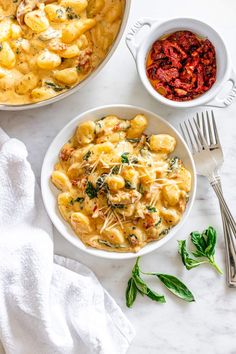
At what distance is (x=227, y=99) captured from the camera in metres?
2.08

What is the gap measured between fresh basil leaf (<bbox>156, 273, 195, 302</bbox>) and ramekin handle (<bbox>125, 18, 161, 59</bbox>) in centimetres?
80

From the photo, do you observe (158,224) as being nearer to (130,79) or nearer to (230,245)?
(230,245)

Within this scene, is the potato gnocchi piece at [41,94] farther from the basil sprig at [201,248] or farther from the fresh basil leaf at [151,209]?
the basil sprig at [201,248]

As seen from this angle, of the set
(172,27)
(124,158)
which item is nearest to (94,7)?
(172,27)

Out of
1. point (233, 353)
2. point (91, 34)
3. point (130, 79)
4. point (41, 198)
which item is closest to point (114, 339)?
point (233, 353)

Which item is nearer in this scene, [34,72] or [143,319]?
[34,72]

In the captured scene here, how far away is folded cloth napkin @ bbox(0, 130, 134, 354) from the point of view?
2160 mm

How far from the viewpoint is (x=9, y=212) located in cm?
221

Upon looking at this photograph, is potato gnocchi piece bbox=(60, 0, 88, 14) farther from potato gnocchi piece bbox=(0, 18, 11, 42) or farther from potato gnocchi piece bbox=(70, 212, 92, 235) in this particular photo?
potato gnocchi piece bbox=(70, 212, 92, 235)

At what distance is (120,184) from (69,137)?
0.30 meters

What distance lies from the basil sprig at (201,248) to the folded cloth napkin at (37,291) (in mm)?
314

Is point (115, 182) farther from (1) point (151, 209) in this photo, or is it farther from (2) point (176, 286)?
(2) point (176, 286)

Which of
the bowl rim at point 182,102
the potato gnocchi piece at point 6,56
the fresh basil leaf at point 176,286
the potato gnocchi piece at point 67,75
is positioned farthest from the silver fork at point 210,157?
the potato gnocchi piece at point 6,56

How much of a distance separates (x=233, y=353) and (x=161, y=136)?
2.79 feet
